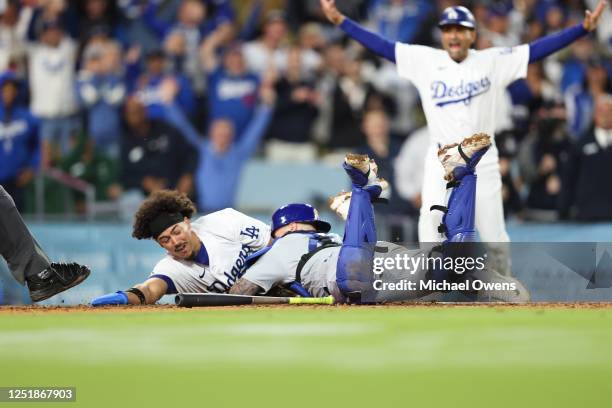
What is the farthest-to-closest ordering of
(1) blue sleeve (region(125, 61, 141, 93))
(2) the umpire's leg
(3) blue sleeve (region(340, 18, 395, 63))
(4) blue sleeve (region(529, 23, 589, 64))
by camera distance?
(1) blue sleeve (region(125, 61, 141, 93)) → (3) blue sleeve (region(340, 18, 395, 63)) → (4) blue sleeve (region(529, 23, 589, 64)) → (2) the umpire's leg

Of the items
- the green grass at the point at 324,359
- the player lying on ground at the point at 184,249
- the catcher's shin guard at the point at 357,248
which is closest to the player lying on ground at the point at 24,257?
the player lying on ground at the point at 184,249

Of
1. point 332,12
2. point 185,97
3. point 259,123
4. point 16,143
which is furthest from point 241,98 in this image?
point 332,12

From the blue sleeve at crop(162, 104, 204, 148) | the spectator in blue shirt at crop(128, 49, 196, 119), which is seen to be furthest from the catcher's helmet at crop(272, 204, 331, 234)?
the spectator in blue shirt at crop(128, 49, 196, 119)


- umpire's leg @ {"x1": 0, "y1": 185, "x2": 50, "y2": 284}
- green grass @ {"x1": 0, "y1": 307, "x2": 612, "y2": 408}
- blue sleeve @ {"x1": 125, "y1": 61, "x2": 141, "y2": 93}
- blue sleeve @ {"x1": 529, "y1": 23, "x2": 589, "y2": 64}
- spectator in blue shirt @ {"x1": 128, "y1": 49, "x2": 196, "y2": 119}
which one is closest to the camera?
green grass @ {"x1": 0, "y1": 307, "x2": 612, "y2": 408}

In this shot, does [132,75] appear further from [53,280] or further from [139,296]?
[53,280]

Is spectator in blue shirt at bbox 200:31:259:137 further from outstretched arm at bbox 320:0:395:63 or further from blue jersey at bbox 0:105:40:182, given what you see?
outstretched arm at bbox 320:0:395:63

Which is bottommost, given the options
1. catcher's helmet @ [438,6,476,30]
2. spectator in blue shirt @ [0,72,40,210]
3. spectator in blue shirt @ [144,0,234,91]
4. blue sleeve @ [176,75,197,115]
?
spectator in blue shirt @ [0,72,40,210]

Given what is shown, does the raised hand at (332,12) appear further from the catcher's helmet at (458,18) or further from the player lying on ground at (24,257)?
the player lying on ground at (24,257)
